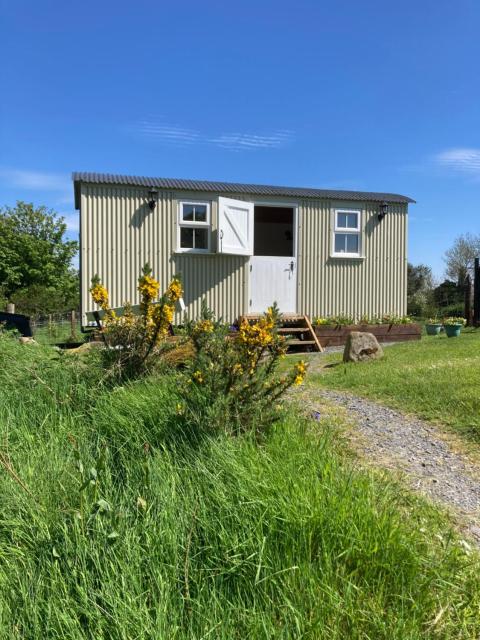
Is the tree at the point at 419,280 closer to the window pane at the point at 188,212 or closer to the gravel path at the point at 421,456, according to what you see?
the window pane at the point at 188,212

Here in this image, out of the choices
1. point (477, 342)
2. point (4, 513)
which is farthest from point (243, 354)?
point (477, 342)

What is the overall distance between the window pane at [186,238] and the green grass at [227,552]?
6.83m

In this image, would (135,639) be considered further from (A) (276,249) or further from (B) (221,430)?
(A) (276,249)

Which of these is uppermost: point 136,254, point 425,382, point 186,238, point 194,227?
point 194,227

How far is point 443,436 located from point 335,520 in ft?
6.07

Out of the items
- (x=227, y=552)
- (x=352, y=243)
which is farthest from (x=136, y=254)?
(x=227, y=552)

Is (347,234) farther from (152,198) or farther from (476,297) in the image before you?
(152,198)

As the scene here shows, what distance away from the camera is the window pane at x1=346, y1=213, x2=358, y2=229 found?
983cm

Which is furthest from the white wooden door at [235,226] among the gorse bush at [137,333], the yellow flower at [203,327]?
the yellow flower at [203,327]

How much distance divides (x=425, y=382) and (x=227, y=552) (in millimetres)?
3273

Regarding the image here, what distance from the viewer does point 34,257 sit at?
24.4 m

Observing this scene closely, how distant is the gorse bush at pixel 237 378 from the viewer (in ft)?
8.34

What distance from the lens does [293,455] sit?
7.48ft

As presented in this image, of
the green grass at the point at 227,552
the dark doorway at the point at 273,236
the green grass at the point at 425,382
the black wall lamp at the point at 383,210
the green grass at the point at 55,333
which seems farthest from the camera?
the dark doorway at the point at 273,236
